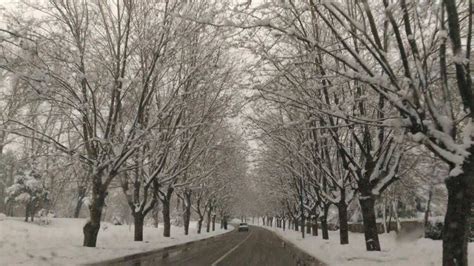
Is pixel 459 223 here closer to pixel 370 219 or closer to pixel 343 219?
pixel 370 219

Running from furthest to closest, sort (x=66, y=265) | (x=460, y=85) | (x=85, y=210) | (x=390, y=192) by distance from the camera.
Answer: (x=85, y=210)
(x=390, y=192)
(x=66, y=265)
(x=460, y=85)

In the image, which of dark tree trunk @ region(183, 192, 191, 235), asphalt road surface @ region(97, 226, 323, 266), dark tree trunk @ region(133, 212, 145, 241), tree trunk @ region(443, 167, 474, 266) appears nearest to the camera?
tree trunk @ region(443, 167, 474, 266)

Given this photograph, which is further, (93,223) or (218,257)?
(218,257)

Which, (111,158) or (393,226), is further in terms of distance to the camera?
(393,226)

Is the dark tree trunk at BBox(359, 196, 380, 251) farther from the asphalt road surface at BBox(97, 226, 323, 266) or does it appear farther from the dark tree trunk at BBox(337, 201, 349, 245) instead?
the dark tree trunk at BBox(337, 201, 349, 245)

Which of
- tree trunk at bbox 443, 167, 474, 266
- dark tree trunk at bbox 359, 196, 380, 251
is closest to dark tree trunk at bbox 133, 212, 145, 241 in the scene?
dark tree trunk at bbox 359, 196, 380, 251

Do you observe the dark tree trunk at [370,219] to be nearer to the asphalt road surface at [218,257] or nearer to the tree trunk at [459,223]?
the asphalt road surface at [218,257]

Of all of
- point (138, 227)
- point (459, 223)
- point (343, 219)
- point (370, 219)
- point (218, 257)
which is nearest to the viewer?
point (459, 223)

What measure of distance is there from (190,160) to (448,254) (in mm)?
22760

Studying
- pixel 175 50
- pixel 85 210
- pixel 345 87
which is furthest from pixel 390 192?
pixel 85 210

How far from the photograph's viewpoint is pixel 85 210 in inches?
4050

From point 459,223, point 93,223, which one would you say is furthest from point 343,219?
point 459,223

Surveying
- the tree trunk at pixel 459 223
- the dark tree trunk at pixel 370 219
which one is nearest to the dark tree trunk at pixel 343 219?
the dark tree trunk at pixel 370 219

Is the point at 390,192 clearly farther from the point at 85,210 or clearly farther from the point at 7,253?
the point at 85,210
